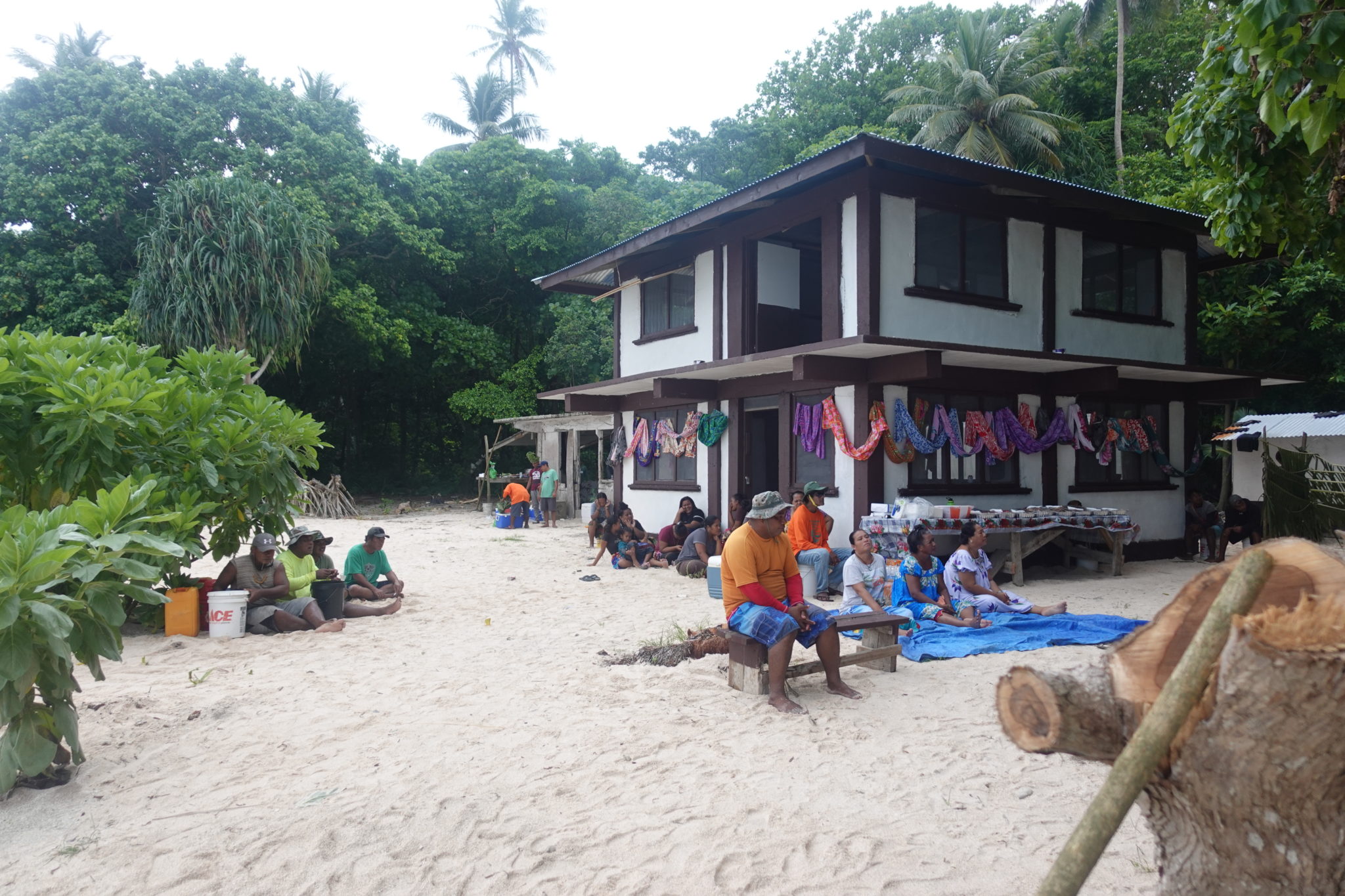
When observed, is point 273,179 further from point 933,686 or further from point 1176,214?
point 933,686

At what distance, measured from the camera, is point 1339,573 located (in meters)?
1.68

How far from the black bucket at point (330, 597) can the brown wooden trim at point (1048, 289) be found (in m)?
9.73

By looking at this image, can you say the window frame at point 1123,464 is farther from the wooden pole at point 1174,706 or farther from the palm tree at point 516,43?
the palm tree at point 516,43

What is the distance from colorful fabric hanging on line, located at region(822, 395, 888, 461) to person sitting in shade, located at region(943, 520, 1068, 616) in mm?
2473

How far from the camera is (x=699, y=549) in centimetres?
1162

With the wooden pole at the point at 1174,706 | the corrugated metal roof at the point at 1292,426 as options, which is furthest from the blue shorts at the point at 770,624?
the corrugated metal roof at the point at 1292,426

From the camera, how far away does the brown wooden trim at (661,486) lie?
44.7 feet

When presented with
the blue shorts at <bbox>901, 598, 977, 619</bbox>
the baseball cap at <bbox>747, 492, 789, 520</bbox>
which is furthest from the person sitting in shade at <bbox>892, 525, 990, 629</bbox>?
the baseball cap at <bbox>747, 492, 789, 520</bbox>

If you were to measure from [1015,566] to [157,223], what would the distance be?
820 inches

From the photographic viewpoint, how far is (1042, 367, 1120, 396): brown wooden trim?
36.6ft

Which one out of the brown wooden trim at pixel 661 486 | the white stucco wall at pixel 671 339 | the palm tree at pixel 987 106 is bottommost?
the brown wooden trim at pixel 661 486

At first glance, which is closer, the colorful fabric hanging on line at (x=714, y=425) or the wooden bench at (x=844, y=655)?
the wooden bench at (x=844, y=655)

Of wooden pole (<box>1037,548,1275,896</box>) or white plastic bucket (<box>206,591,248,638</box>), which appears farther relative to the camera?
white plastic bucket (<box>206,591,248,638</box>)

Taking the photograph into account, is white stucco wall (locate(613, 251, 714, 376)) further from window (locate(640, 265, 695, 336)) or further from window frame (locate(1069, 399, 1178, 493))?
window frame (locate(1069, 399, 1178, 493))
